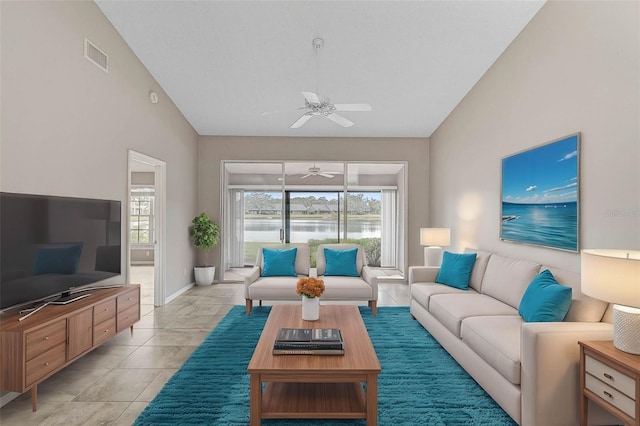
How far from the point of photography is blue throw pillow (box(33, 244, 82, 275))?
2.56 m

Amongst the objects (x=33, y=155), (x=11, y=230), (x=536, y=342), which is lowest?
(x=536, y=342)

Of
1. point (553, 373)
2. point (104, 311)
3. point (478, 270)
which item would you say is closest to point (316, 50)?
point (478, 270)

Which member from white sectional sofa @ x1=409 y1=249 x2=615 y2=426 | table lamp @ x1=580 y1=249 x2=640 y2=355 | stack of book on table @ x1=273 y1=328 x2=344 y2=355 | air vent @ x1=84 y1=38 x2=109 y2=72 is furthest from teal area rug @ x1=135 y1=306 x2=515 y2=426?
air vent @ x1=84 y1=38 x2=109 y2=72

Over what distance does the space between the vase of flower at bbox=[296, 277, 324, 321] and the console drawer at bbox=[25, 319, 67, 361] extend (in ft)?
5.89

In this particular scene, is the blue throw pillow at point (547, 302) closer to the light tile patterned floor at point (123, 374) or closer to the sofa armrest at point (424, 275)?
the sofa armrest at point (424, 275)

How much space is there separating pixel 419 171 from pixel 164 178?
14.9 feet

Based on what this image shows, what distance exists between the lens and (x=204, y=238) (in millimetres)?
5855

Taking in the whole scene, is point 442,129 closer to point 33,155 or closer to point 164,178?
point 164,178

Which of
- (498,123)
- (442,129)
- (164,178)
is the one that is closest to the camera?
(498,123)

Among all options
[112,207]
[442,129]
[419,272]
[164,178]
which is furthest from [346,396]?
[442,129]

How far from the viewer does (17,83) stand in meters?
2.49

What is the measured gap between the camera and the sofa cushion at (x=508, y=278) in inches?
118

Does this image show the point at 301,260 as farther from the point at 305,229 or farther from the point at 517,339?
the point at 517,339

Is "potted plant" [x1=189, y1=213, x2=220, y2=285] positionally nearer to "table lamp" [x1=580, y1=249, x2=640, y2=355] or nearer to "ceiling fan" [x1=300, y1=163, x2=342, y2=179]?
"ceiling fan" [x1=300, y1=163, x2=342, y2=179]
